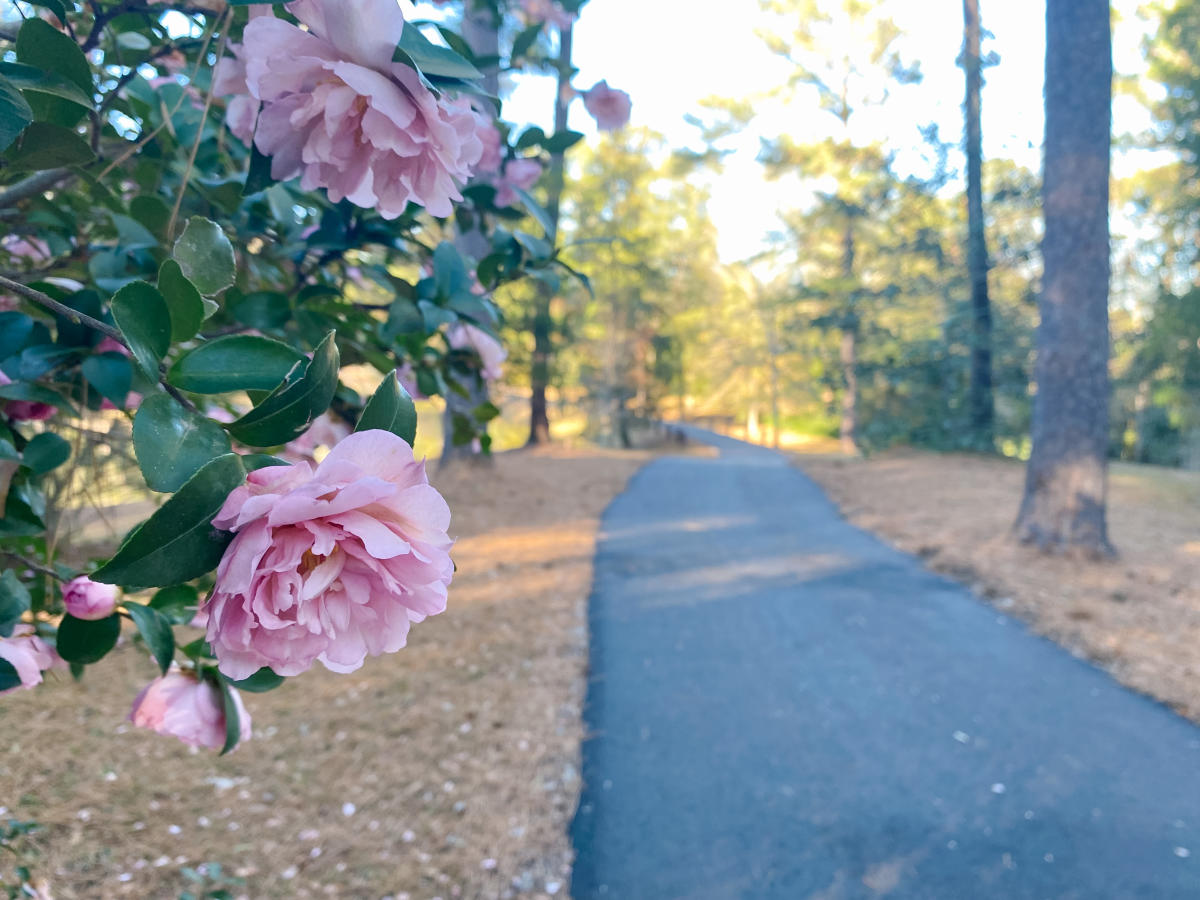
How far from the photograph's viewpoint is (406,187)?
0.77 m

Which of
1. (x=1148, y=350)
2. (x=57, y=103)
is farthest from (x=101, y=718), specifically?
(x=1148, y=350)

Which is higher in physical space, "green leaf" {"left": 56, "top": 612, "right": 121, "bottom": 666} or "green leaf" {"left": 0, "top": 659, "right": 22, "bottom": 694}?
"green leaf" {"left": 56, "top": 612, "right": 121, "bottom": 666}

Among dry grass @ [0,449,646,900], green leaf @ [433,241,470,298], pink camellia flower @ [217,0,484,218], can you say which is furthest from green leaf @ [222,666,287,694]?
dry grass @ [0,449,646,900]

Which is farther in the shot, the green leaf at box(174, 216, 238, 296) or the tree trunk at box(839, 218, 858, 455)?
the tree trunk at box(839, 218, 858, 455)

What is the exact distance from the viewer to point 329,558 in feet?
1.90

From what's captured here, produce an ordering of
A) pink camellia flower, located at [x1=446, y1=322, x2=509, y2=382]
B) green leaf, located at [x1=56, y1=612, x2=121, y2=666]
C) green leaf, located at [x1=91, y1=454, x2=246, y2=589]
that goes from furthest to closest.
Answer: pink camellia flower, located at [x1=446, y1=322, x2=509, y2=382] → green leaf, located at [x1=56, y1=612, x2=121, y2=666] → green leaf, located at [x1=91, y1=454, x2=246, y2=589]

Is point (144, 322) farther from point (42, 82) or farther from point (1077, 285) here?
point (1077, 285)

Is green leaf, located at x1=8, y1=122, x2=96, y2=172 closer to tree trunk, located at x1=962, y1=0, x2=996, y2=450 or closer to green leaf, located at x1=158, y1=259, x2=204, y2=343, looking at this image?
green leaf, located at x1=158, y1=259, x2=204, y2=343

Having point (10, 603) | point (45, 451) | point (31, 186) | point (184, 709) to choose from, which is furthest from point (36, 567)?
point (31, 186)

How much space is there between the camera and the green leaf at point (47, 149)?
2.85 feet

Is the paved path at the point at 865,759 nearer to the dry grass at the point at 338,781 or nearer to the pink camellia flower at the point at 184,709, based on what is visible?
the dry grass at the point at 338,781

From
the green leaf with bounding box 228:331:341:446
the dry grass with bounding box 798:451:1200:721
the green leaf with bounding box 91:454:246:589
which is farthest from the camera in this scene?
the dry grass with bounding box 798:451:1200:721

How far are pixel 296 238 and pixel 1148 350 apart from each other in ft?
48.3

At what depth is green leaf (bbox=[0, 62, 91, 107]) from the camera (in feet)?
2.70
